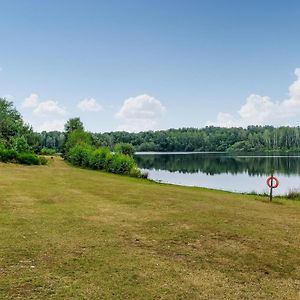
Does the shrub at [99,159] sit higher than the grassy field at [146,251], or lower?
higher

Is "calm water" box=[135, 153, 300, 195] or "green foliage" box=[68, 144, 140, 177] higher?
"green foliage" box=[68, 144, 140, 177]

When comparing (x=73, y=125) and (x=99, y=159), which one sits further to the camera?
(x=73, y=125)

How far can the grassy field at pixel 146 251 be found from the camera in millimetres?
9531

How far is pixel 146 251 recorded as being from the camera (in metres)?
12.6

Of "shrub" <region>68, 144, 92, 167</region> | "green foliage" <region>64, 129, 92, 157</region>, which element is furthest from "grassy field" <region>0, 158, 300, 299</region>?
"green foliage" <region>64, 129, 92, 157</region>

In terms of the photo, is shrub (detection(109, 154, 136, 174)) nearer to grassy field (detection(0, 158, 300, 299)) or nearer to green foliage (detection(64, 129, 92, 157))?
green foliage (detection(64, 129, 92, 157))

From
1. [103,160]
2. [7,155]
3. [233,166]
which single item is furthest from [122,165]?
[233,166]

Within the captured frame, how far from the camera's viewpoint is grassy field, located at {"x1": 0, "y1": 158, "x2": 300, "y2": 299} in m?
9.53

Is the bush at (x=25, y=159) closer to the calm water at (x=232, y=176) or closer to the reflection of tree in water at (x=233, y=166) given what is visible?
the calm water at (x=232, y=176)

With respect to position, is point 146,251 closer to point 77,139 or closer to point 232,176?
point 232,176

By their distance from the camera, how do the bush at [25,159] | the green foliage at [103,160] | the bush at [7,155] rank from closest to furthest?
the bush at [7,155] < the bush at [25,159] < the green foliage at [103,160]

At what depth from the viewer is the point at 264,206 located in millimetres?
23703

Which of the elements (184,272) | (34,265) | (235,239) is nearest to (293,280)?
(184,272)

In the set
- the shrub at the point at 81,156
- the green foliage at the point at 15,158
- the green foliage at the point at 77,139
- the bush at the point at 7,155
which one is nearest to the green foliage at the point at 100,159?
the shrub at the point at 81,156
